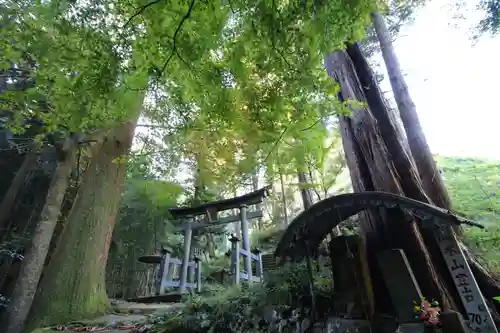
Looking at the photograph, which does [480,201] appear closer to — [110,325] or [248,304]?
[248,304]

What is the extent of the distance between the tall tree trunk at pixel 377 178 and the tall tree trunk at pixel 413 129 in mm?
1128

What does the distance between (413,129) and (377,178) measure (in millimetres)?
3146

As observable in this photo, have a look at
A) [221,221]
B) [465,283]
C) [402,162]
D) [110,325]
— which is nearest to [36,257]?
[110,325]

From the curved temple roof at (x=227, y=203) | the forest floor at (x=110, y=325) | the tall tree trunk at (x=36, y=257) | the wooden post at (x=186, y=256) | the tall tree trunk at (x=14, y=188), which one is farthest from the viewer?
the tall tree trunk at (x=14, y=188)

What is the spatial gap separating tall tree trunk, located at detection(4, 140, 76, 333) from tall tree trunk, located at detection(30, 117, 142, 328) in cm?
84

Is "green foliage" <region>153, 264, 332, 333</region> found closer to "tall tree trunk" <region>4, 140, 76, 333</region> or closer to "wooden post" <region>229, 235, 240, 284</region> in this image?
"wooden post" <region>229, 235, 240, 284</region>

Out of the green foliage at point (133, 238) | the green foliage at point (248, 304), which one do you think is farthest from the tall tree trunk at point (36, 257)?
the green foliage at point (133, 238)

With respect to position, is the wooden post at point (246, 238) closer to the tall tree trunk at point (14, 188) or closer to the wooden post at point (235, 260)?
the wooden post at point (235, 260)

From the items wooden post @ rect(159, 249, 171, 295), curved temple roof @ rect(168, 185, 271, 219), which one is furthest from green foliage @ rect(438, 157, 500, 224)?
wooden post @ rect(159, 249, 171, 295)

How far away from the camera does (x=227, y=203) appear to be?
8.51 m

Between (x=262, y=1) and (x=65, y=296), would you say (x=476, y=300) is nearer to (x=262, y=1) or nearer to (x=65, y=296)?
(x=262, y=1)

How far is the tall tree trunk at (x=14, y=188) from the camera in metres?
9.59

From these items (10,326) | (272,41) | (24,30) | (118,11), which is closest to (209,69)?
(272,41)

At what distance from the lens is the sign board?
291 cm
